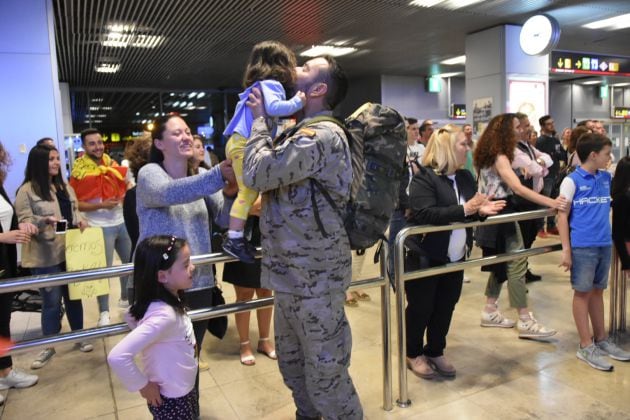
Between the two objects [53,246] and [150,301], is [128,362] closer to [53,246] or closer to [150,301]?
[150,301]

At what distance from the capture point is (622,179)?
125 inches

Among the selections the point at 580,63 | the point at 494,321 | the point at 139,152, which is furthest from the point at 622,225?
the point at 580,63

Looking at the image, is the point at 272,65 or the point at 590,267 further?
the point at 590,267

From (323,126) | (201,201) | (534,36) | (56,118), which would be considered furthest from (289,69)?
(534,36)

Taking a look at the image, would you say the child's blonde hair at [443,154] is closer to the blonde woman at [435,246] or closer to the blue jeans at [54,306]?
the blonde woman at [435,246]

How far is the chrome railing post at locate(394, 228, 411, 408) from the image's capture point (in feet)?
8.08

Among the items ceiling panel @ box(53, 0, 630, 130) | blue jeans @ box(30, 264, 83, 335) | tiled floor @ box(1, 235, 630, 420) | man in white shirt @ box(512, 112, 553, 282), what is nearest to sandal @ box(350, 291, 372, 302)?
tiled floor @ box(1, 235, 630, 420)

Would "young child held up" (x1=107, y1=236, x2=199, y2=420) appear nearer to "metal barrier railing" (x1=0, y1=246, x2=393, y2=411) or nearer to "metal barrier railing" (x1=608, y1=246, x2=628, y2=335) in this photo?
"metal barrier railing" (x1=0, y1=246, x2=393, y2=411)

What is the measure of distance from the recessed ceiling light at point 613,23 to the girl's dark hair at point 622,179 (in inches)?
260

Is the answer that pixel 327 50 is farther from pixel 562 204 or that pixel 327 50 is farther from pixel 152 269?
pixel 152 269

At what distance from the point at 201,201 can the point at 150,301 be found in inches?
24.7

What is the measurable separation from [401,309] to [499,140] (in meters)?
1.73

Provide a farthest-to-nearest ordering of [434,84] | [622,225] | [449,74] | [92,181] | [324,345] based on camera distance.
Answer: [434,84]
[449,74]
[92,181]
[622,225]
[324,345]

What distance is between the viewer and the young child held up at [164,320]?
171 cm
